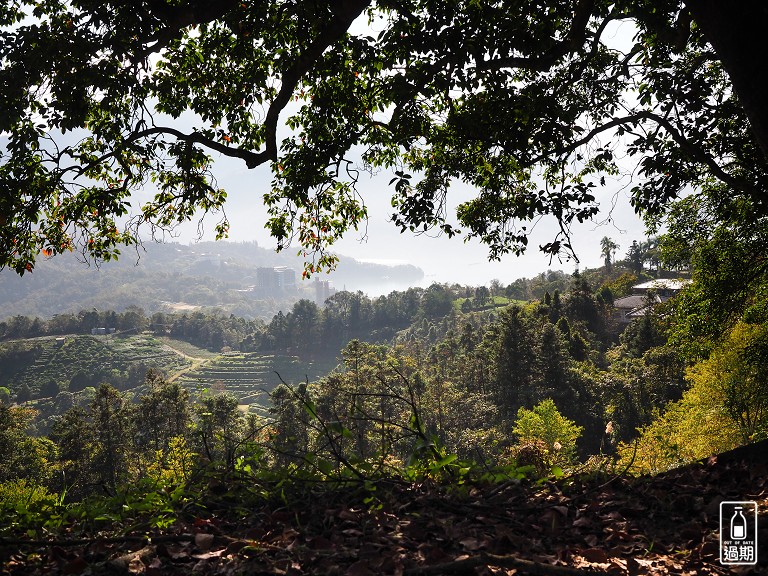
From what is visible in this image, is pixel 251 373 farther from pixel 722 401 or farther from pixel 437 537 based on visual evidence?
pixel 437 537

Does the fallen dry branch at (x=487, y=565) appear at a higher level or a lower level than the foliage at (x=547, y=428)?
higher

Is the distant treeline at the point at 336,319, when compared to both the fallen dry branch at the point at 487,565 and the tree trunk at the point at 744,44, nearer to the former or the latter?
the tree trunk at the point at 744,44

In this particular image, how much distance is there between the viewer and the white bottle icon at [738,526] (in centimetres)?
259

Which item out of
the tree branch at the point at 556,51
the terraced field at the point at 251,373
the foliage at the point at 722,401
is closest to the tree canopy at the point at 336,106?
the tree branch at the point at 556,51

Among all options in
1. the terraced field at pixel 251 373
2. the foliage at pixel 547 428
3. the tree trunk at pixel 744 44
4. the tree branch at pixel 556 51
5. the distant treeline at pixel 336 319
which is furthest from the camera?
the distant treeline at pixel 336 319

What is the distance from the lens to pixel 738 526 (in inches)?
105

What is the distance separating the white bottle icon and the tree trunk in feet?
7.11

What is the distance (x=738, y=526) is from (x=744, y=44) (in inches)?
107

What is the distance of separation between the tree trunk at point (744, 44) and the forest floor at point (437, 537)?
2349 mm

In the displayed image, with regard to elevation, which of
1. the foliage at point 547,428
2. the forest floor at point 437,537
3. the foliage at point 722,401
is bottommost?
the foliage at point 547,428

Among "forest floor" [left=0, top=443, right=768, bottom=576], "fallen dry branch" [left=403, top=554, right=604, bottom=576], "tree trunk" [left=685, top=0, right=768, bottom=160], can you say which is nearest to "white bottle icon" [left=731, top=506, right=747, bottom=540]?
"forest floor" [left=0, top=443, right=768, bottom=576]

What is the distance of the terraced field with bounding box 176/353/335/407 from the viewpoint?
118 metres

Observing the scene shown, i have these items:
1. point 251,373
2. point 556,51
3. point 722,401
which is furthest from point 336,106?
point 251,373

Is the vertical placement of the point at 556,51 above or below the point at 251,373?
above
